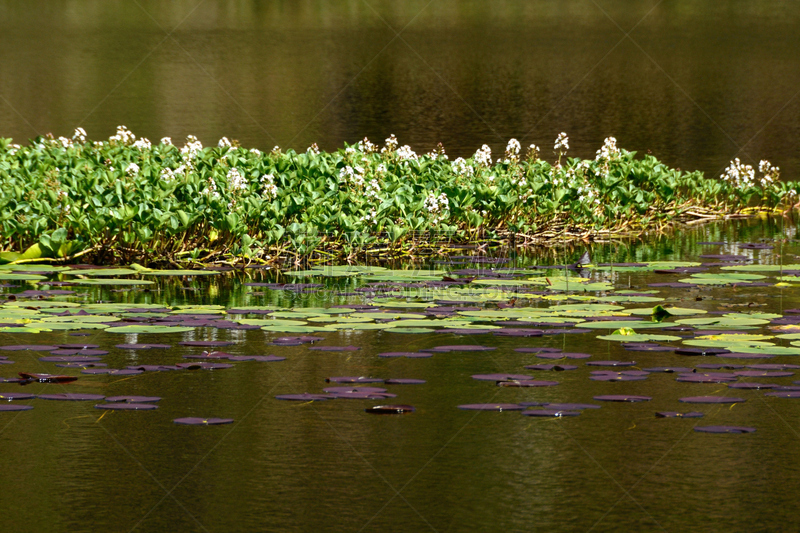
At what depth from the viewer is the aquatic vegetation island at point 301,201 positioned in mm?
10109

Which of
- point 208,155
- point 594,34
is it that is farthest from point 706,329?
point 594,34

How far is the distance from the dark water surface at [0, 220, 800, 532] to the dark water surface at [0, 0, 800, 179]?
12.4 meters

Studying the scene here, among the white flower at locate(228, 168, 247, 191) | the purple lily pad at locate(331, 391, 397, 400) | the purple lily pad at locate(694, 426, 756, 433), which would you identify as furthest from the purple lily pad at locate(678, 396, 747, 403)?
the white flower at locate(228, 168, 247, 191)

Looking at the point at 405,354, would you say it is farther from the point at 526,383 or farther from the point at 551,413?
the point at 551,413

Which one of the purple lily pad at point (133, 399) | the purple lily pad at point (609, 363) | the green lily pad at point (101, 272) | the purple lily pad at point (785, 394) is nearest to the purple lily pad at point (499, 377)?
the purple lily pad at point (609, 363)

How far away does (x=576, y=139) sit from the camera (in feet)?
70.5

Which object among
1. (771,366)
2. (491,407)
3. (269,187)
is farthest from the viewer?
(269,187)

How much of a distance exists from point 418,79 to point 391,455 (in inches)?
1207

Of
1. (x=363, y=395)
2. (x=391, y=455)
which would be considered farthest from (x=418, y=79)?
(x=391, y=455)

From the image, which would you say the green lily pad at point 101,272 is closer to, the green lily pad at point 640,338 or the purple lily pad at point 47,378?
the purple lily pad at point 47,378

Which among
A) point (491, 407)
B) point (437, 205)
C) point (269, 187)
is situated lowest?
point (491, 407)

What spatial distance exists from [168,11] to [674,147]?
5962 centimetres

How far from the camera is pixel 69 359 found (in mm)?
6453

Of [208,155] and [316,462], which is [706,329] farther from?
[208,155]
